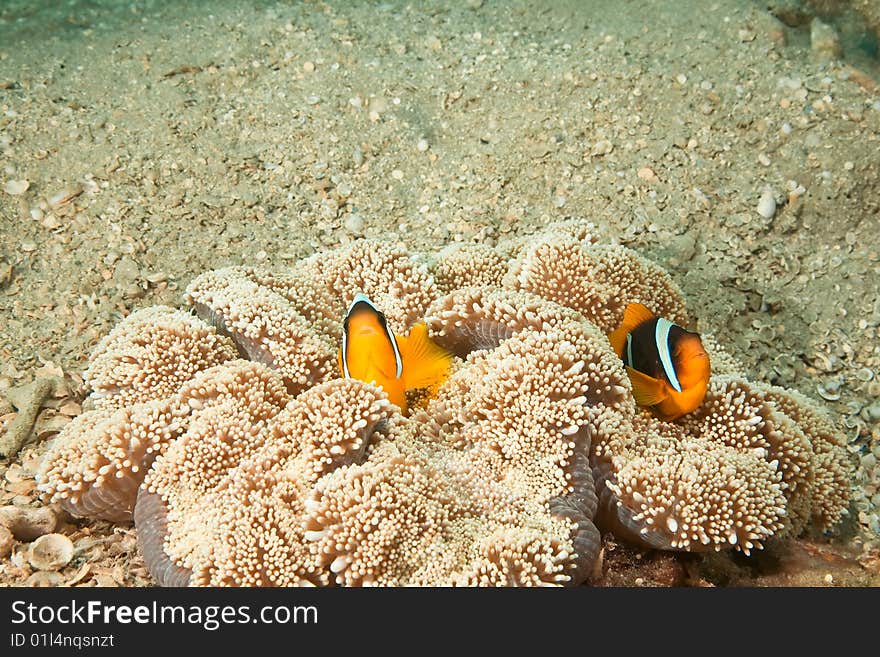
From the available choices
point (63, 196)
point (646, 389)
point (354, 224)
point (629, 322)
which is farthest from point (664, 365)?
point (63, 196)

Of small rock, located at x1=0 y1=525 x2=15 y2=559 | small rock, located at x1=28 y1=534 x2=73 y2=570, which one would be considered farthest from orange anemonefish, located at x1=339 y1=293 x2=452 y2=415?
small rock, located at x1=0 y1=525 x2=15 y2=559

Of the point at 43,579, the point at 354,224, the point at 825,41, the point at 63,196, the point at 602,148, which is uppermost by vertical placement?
the point at 825,41

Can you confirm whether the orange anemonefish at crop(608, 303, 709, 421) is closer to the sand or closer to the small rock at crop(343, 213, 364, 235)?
the sand

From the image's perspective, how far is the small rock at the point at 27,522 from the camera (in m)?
2.24

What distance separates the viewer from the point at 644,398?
2262mm

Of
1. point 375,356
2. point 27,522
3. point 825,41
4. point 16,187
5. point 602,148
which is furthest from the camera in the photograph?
point 825,41

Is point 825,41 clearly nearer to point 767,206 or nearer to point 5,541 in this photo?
point 767,206

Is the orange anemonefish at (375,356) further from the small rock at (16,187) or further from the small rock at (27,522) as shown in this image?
the small rock at (16,187)

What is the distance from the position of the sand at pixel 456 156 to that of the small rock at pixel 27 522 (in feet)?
2.23

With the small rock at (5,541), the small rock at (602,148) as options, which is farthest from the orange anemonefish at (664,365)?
the small rock at (5,541)

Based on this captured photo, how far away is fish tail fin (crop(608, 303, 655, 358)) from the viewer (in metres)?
2.38

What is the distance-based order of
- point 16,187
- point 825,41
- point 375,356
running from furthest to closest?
point 825,41 → point 16,187 → point 375,356

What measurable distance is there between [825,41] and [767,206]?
1.32 metres

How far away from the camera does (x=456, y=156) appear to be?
13.2 ft
